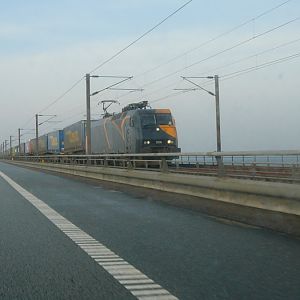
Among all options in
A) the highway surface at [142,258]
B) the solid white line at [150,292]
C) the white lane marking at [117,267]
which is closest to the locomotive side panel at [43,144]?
the highway surface at [142,258]

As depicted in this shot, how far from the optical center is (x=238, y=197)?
10703 mm

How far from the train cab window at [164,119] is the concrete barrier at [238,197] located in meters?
18.1

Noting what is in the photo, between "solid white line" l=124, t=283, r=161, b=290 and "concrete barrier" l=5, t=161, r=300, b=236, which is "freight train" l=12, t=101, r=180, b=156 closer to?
"concrete barrier" l=5, t=161, r=300, b=236

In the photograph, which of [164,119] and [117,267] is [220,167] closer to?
[117,267]

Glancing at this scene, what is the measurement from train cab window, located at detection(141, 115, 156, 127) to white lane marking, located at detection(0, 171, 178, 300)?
23.9m

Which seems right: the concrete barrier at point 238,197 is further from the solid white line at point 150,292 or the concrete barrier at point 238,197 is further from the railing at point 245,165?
the solid white line at point 150,292

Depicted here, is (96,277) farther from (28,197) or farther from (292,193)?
(28,197)

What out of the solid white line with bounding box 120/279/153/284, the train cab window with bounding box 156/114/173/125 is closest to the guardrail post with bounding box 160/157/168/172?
the solid white line with bounding box 120/279/153/284

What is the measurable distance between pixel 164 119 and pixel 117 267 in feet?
94.6

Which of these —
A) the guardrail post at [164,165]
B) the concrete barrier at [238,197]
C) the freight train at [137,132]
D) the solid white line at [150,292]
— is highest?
the freight train at [137,132]

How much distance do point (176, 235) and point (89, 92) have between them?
93.7 ft

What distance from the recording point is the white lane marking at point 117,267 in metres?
5.59

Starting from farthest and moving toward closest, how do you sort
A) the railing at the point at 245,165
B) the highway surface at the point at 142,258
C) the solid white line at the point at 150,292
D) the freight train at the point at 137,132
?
the freight train at the point at 137,132, the railing at the point at 245,165, the highway surface at the point at 142,258, the solid white line at the point at 150,292

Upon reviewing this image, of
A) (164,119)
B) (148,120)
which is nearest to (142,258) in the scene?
(148,120)
